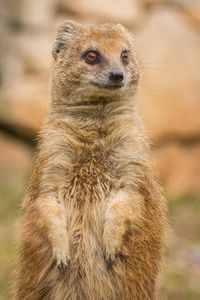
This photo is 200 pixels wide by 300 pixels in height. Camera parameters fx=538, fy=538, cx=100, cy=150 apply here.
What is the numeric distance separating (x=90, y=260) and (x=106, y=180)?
→ 0.58 meters

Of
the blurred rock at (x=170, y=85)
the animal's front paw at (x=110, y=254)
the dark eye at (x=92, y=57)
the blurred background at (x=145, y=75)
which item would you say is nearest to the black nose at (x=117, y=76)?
the dark eye at (x=92, y=57)

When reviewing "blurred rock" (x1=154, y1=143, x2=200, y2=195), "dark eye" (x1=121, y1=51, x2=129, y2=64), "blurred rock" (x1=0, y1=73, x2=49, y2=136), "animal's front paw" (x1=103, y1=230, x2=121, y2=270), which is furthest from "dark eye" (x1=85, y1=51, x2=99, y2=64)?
"blurred rock" (x1=154, y1=143, x2=200, y2=195)

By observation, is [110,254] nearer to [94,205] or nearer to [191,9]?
[94,205]

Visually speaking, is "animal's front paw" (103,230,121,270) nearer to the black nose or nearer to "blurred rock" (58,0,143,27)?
the black nose

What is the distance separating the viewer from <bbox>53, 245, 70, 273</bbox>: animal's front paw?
3.73m

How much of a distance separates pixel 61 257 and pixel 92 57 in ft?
5.06

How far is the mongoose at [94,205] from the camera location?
3.83 meters

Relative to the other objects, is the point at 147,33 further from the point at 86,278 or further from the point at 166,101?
the point at 86,278

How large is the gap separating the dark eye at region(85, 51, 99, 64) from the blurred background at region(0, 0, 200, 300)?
191 inches

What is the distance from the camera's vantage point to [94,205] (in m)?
3.87

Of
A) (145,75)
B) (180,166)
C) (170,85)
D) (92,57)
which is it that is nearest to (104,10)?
(145,75)

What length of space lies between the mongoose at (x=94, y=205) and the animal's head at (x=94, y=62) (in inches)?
0.4

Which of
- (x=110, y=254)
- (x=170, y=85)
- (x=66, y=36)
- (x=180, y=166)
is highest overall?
(x=170, y=85)

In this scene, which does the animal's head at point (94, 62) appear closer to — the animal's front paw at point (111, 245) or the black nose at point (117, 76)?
the black nose at point (117, 76)
